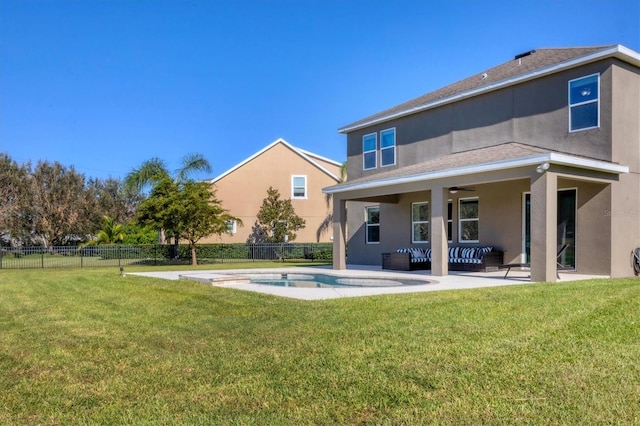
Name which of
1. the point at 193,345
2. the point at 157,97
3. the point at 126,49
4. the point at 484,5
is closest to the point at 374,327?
the point at 193,345

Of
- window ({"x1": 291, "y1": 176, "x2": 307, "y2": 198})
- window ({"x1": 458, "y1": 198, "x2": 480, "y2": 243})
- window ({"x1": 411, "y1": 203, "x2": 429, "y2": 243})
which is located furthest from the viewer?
window ({"x1": 291, "y1": 176, "x2": 307, "y2": 198})

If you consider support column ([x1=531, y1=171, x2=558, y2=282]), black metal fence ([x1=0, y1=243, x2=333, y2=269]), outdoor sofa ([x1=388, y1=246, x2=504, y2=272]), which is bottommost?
black metal fence ([x1=0, y1=243, x2=333, y2=269])

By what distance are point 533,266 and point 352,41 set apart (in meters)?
13.7

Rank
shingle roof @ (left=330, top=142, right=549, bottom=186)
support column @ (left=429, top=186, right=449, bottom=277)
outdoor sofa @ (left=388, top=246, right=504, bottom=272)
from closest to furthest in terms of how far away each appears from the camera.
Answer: shingle roof @ (left=330, top=142, right=549, bottom=186) → support column @ (left=429, top=186, right=449, bottom=277) → outdoor sofa @ (left=388, top=246, right=504, bottom=272)

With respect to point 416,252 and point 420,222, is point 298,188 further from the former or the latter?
point 416,252

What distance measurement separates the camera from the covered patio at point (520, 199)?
1188 cm

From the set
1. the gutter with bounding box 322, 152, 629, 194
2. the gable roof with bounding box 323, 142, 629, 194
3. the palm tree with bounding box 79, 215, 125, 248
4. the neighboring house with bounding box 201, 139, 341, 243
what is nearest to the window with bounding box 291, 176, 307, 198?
the neighboring house with bounding box 201, 139, 341, 243

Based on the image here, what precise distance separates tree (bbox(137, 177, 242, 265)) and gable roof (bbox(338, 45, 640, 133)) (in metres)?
9.48

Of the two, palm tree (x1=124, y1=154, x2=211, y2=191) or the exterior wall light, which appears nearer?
the exterior wall light

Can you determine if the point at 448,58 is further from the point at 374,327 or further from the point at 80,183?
the point at 80,183

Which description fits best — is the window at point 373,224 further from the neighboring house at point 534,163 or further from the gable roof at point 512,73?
the gable roof at point 512,73

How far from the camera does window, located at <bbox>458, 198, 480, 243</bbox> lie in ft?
56.8

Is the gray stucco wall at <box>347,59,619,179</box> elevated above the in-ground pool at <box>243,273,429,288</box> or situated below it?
above

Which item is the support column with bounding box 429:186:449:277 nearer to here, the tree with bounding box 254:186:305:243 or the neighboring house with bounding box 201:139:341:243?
the tree with bounding box 254:186:305:243
